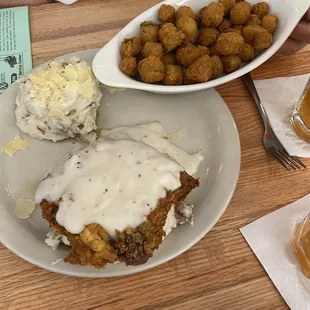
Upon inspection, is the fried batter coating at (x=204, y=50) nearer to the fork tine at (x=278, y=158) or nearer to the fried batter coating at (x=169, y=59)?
the fried batter coating at (x=169, y=59)

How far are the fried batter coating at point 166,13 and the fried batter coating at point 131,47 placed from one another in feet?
0.31

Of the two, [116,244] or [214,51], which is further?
[214,51]

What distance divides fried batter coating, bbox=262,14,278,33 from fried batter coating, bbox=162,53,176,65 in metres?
0.25

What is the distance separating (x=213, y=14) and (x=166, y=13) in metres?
0.12

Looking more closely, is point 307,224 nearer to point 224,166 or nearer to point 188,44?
point 224,166

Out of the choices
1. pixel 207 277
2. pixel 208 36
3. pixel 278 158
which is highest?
pixel 208 36

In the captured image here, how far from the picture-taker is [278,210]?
0.97m

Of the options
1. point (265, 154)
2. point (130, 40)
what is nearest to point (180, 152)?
point (265, 154)

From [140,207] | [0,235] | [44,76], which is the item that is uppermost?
[44,76]

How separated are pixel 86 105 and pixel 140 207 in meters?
0.34

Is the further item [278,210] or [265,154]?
[265,154]

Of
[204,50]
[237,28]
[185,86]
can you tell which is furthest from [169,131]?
[237,28]

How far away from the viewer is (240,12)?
3.61 ft

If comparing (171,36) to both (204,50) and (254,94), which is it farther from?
(254,94)
